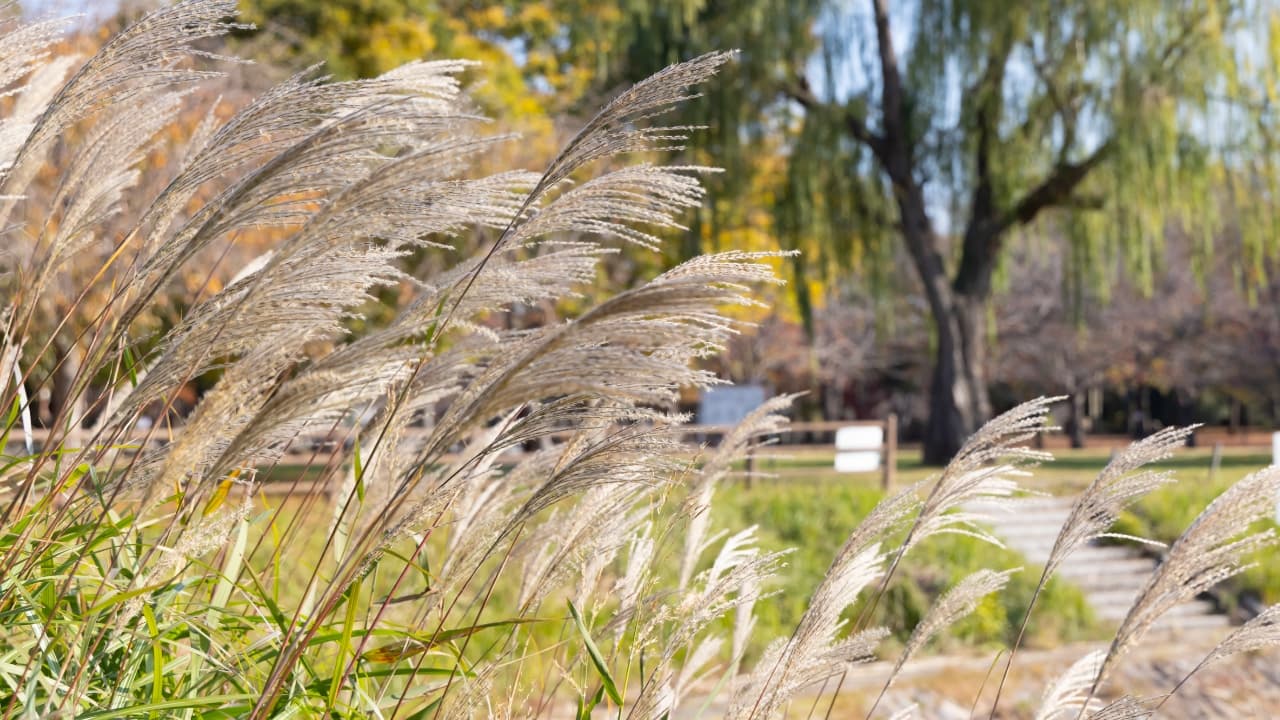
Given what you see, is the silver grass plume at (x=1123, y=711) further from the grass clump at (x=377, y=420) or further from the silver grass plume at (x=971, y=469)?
the silver grass plume at (x=971, y=469)

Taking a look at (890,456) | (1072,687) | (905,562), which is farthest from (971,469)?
(890,456)

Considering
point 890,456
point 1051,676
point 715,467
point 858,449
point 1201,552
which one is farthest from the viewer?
point 858,449

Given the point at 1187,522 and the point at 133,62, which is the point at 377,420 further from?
the point at 1187,522

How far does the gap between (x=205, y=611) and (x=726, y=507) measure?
27.5ft

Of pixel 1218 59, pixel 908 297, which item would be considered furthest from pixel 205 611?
pixel 908 297

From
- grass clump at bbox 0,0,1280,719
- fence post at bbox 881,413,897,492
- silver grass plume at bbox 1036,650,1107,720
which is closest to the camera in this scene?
grass clump at bbox 0,0,1280,719

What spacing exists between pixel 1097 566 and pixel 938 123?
535cm

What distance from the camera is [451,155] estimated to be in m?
1.28

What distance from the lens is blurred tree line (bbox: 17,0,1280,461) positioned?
12047 millimetres

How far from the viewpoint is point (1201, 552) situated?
163cm

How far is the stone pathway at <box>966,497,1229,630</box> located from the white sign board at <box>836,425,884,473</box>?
1.13 meters

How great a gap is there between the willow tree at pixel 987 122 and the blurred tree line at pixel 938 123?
0.03 meters

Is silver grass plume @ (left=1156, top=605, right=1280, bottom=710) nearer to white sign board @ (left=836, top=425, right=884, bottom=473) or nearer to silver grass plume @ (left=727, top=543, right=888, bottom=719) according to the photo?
silver grass plume @ (left=727, top=543, right=888, bottom=719)

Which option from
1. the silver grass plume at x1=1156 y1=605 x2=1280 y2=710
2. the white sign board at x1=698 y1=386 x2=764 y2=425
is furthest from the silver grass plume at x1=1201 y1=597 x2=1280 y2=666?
the white sign board at x1=698 y1=386 x2=764 y2=425
